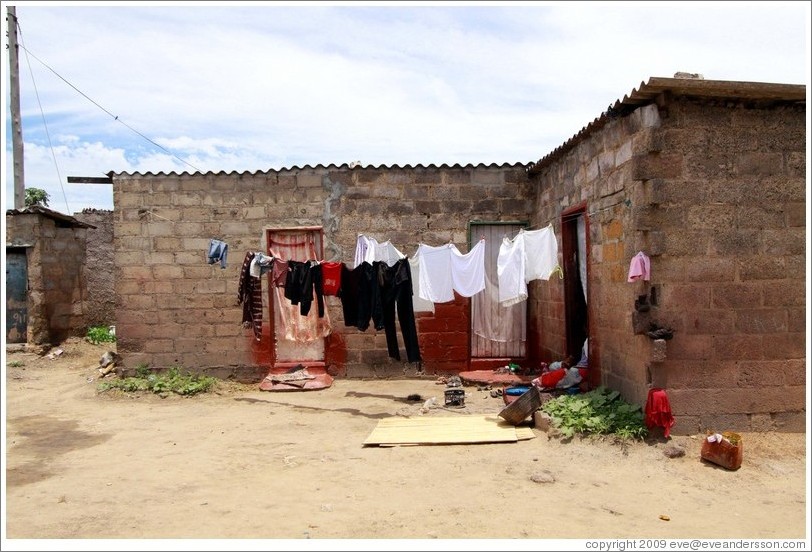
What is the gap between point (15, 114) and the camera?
51.4 feet

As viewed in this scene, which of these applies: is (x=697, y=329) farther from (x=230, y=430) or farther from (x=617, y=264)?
(x=230, y=430)

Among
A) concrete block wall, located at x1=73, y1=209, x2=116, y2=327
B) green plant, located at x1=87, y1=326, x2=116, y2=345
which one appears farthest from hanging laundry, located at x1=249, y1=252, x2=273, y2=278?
concrete block wall, located at x1=73, y1=209, x2=116, y2=327

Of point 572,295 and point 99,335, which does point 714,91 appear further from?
point 99,335

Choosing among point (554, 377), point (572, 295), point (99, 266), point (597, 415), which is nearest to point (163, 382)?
point (554, 377)

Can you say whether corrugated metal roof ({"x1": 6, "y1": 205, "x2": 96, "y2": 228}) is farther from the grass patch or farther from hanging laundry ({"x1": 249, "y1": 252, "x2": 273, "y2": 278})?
hanging laundry ({"x1": 249, "y1": 252, "x2": 273, "y2": 278})

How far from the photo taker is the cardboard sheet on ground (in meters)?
6.69

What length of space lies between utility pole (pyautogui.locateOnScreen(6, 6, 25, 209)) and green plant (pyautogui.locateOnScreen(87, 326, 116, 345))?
13.1ft

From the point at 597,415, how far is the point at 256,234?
6271 mm

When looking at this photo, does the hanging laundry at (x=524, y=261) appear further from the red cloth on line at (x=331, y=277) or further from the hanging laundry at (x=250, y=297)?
the hanging laundry at (x=250, y=297)

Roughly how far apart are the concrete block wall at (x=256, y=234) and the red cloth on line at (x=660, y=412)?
4.46 meters

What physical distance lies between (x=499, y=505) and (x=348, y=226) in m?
6.22

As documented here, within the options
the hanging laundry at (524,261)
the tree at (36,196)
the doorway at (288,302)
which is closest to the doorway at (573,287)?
the hanging laundry at (524,261)

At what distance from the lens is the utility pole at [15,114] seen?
15469 millimetres

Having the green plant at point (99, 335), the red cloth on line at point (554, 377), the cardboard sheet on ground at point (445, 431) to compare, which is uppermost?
the green plant at point (99, 335)
